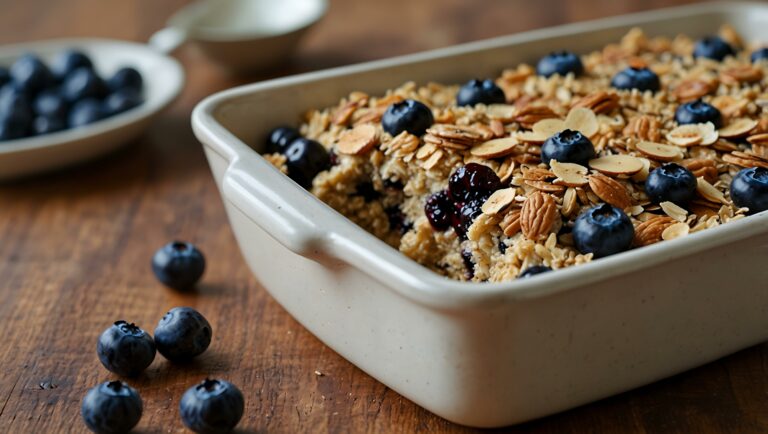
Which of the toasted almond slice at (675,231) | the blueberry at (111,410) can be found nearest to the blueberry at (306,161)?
the blueberry at (111,410)

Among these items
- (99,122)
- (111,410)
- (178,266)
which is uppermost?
(111,410)

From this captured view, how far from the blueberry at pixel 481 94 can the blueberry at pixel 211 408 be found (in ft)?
2.17

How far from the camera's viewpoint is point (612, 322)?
1.16 m

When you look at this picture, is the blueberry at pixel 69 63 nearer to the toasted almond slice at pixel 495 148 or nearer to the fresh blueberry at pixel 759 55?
the toasted almond slice at pixel 495 148

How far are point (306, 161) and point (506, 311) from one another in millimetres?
584

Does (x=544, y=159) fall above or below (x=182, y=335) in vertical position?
above

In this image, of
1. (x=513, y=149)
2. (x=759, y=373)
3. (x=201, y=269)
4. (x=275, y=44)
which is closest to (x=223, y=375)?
(x=201, y=269)

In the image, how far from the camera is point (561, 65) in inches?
70.3

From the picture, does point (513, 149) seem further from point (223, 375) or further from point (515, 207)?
point (223, 375)

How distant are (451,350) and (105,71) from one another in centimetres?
162

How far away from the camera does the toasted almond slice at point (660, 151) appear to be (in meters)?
1.43

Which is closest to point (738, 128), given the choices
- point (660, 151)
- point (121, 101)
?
point (660, 151)

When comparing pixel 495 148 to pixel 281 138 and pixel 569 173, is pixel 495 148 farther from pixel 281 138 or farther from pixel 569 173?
pixel 281 138

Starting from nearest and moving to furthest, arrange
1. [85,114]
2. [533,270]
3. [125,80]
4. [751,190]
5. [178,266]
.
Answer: [533,270] < [751,190] < [178,266] < [85,114] < [125,80]
